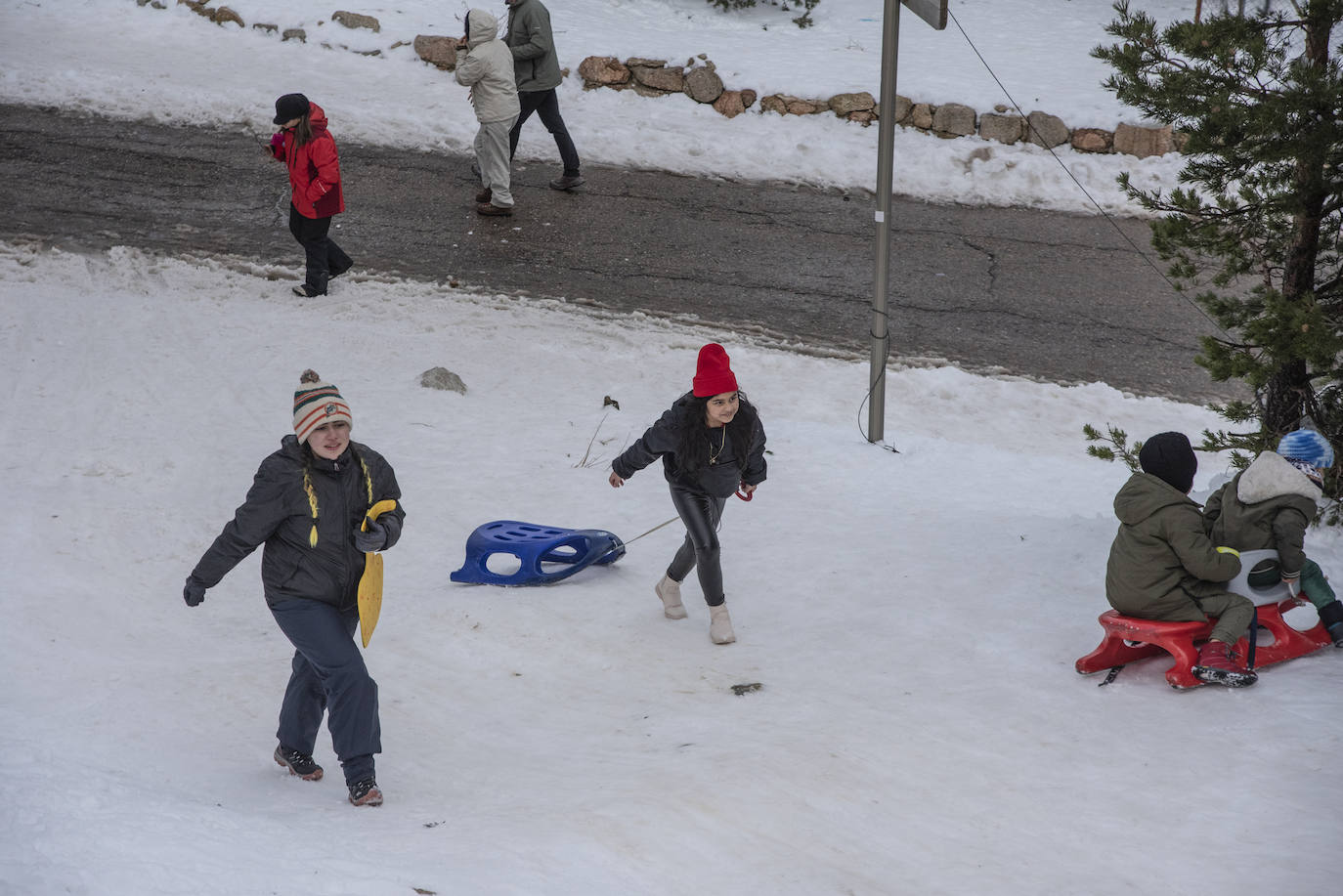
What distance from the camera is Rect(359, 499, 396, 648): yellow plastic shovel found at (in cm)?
475

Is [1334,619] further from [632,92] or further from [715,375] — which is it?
[632,92]

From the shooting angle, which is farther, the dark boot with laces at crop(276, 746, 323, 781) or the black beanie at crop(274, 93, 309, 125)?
the black beanie at crop(274, 93, 309, 125)

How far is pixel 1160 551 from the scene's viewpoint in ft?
17.2

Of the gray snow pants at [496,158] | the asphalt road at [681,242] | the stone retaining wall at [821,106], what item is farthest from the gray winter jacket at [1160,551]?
the stone retaining wall at [821,106]

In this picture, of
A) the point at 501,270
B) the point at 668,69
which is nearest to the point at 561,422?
the point at 501,270

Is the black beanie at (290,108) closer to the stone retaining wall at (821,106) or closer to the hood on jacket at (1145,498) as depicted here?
the stone retaining wall at (821,106)

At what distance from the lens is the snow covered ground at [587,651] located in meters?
4.27

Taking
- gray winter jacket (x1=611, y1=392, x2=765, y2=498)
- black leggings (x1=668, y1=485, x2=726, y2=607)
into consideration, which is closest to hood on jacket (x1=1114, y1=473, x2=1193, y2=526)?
gray winter jacket (x1=611, y1=392, x2=765, y2=498)

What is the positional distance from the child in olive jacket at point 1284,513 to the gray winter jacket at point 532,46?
8.66 m

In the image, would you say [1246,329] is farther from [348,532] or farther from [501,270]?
[501,270]

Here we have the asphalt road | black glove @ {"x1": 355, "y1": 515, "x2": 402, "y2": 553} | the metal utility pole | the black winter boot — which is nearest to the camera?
black glove @ {"x1": 355, "y1": 515, "x2": 402, "y2": 553}

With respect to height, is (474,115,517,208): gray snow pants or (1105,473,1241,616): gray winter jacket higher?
(474,115,517,208): gray snow pants

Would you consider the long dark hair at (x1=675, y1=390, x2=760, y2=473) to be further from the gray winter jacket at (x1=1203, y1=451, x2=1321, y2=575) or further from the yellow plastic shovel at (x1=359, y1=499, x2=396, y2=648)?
the gray winter jacket at (x1=1203, y1=451, x2=1321, y2=575)

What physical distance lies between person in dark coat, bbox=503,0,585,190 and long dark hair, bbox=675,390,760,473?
6.82m
